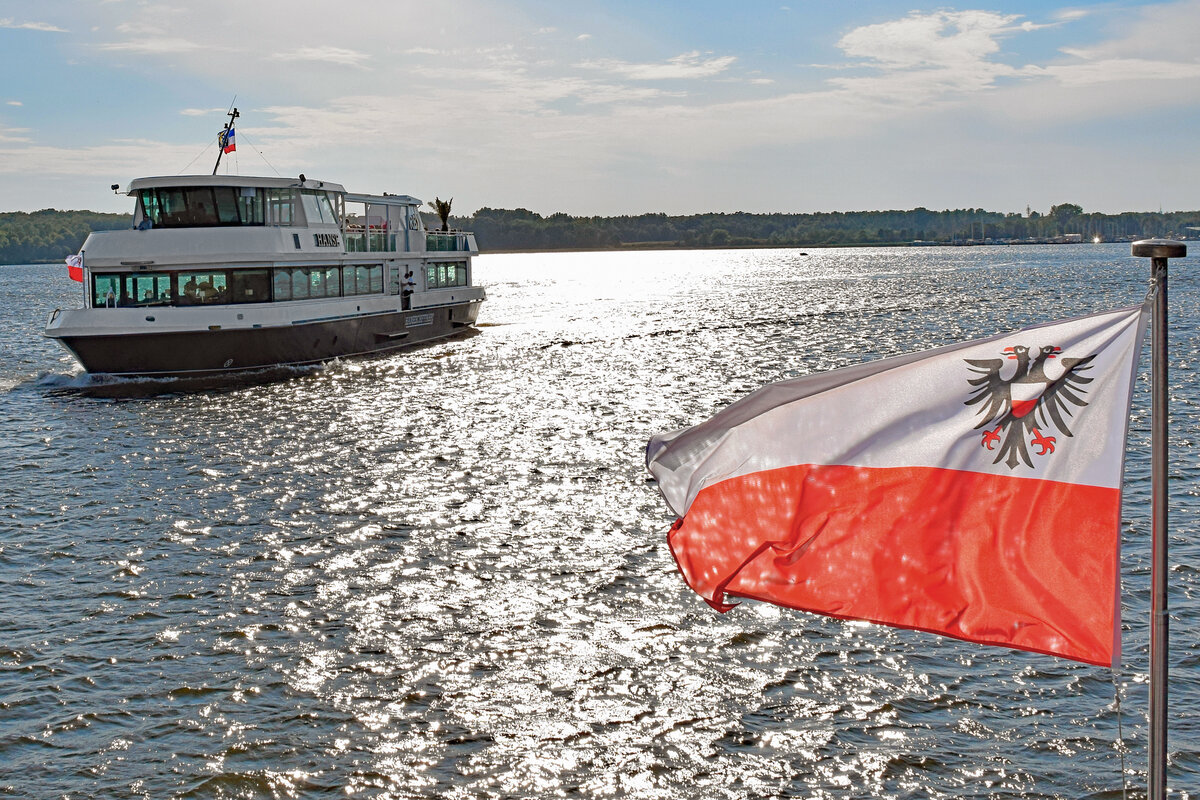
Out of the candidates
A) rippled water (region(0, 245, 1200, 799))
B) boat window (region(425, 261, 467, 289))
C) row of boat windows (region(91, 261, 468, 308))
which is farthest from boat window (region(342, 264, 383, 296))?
rippled water (region(0, 245, 1200, 799))

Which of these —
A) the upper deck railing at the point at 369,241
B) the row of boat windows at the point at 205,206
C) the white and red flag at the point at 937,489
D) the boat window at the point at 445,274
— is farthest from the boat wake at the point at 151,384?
the white and red flag at the point at 937,489

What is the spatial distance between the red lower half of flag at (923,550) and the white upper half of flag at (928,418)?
112mm

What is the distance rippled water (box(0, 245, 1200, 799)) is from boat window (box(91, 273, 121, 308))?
10.0 metres

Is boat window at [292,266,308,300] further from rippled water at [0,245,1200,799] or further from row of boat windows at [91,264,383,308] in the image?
rippled water at [0,245,1200,799]

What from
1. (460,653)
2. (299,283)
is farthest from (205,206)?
(460,653)

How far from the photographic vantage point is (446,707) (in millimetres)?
12383

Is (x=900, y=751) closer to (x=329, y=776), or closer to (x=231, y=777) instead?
(x=329, y=776)

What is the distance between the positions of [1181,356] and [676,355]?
22.7 m

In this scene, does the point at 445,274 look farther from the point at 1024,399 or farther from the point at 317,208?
the point at 1024,399

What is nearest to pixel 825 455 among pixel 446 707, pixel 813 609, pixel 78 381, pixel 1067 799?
pixel 813 609

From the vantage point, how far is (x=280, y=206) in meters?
42.8

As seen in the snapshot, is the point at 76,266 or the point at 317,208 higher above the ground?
the point at 317,208

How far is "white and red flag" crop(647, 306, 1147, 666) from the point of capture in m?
6.47

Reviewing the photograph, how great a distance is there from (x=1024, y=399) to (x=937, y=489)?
0.84 m
